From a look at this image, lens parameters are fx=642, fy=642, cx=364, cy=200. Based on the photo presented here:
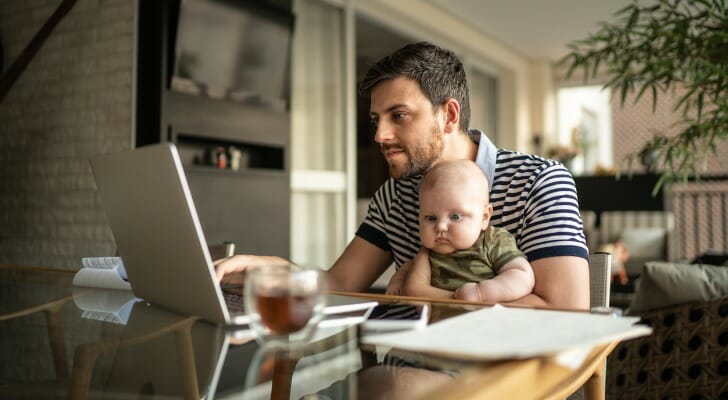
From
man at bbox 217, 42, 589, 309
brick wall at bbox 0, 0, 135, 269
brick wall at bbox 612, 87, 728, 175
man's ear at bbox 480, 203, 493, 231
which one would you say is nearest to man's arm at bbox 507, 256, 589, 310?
man at bbox 217, 42, 589, 309

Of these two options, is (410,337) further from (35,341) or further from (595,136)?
(595,136)

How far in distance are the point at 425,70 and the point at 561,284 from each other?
23.7 inches

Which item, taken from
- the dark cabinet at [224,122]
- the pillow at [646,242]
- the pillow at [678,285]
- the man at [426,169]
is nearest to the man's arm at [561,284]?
the man at [426,169]

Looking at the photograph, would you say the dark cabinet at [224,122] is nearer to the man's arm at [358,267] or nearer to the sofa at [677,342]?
the man's arm at [358,267]

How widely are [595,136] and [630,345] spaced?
7993 mm

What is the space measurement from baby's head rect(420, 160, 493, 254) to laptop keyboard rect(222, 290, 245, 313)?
419mm

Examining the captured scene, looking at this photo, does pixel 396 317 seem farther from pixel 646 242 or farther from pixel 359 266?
pixel 646 242

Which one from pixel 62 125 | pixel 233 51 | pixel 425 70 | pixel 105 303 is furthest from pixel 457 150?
pixel 62 125

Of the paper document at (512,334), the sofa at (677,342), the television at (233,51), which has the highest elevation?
the television at (233,51)

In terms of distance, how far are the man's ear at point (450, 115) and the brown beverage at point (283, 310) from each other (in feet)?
3.20

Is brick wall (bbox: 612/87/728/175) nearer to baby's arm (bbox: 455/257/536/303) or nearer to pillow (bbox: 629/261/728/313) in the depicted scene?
pillow (bbox: 629/261/728/313)

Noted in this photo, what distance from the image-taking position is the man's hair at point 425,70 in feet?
4.96

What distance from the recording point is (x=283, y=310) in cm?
64

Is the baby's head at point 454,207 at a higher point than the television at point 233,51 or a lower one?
lower
